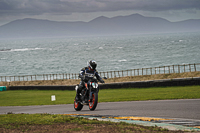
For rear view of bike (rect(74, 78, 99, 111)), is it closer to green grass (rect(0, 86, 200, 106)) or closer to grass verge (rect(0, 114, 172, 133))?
grass verge (rect(0, 114, 172, 133))

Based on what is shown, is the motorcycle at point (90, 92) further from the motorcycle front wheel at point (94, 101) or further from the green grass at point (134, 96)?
the green grass at point (134, 96)

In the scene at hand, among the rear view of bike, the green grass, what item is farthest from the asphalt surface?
the green grass

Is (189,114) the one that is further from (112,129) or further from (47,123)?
(47,123)

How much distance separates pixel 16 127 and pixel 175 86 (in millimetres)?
23024

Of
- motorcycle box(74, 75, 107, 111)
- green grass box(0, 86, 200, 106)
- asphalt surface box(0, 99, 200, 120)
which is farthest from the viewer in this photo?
green grass box(0, 86, 200, 106)

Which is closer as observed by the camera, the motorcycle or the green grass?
the motorcycle

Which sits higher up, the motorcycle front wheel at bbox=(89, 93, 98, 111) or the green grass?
the motorcycle front wheel at bbox=(89, 93, 98, 111)

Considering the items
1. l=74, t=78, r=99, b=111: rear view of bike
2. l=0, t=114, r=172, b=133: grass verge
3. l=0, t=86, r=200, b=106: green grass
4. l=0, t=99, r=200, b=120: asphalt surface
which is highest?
l=74, t=78, r=99, b=111: rear view of bike

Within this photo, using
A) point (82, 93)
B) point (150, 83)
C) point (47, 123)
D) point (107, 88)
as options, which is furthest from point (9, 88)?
point (47, 123)

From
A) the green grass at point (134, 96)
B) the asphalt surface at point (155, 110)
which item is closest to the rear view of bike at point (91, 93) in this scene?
the asphalt surface at point (155, 110)

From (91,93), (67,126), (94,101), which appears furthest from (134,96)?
(67,126)

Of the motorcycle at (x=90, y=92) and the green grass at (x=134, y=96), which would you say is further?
the green grass at (x=134, y=96)

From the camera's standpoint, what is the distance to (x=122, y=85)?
34031 mm

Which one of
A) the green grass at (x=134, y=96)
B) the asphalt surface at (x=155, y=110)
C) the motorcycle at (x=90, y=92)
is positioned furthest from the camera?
the green grass at (x=134, y=96)
